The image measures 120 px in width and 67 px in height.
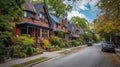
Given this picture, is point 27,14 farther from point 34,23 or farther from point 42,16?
point 42,16

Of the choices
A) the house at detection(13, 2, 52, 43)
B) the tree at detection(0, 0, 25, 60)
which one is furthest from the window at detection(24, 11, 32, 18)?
the tree at detection(0, 0, 25, 60)

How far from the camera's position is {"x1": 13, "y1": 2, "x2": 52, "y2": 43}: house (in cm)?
3050

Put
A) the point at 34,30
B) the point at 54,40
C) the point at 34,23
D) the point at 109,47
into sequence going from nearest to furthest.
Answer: the point at 109,47 < the point at 34,23 < the point at 34,30 < the point at 54,40

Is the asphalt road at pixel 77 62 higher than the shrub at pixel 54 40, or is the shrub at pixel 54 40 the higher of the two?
the shrub at pixel 54 40

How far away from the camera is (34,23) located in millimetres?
Answer: 35031

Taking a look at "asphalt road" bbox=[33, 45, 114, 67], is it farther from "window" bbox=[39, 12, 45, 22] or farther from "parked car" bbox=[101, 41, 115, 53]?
"window" bbox=[39, 12, 45, 22]

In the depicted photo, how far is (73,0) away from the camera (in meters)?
12.3

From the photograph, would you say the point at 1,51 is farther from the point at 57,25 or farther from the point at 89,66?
the point at 57,25

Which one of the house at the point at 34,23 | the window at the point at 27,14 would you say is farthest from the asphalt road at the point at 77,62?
the window at the point at 27,14

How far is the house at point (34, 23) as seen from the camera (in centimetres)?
3050

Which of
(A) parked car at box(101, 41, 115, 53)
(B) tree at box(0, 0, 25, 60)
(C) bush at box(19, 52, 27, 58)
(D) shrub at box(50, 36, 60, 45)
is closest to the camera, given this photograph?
(B) tree at box(0, 0, 25, 60)

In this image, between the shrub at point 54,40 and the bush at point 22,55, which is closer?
the bush at point 22,55

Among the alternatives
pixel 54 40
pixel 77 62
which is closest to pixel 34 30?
pixel 54 40

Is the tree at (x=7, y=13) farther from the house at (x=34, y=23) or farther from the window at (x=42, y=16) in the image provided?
the window at (x=42, y=16)
